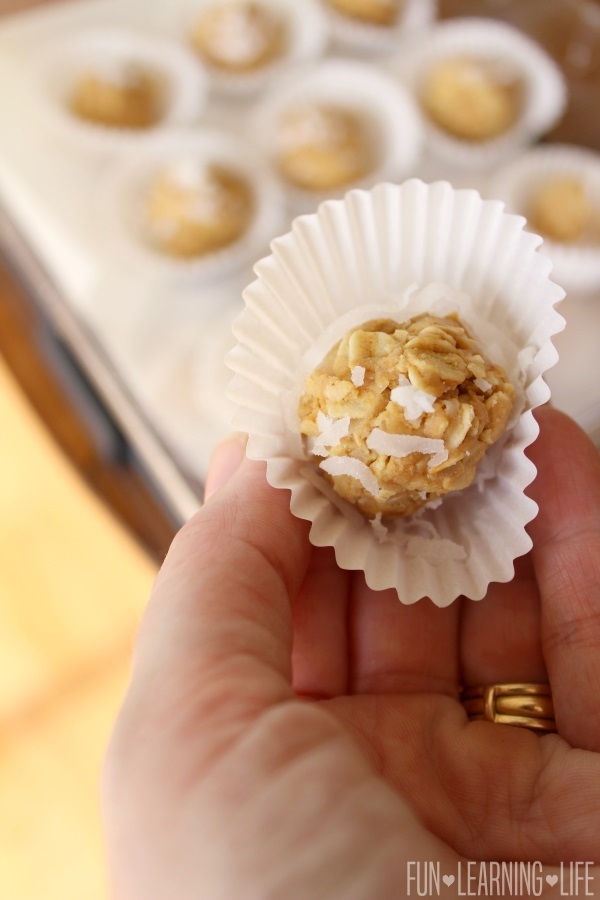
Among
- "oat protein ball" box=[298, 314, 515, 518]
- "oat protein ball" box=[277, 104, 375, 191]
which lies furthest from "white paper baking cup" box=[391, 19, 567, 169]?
"oat protein ball" box=[298, 314, 515, 518]

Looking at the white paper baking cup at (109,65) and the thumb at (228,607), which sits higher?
the white paper baking cup at (109,65)

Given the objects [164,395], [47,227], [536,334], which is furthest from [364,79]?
[536,334]

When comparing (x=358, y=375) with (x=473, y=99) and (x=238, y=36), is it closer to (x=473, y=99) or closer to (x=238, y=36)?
(x=473, y=99)

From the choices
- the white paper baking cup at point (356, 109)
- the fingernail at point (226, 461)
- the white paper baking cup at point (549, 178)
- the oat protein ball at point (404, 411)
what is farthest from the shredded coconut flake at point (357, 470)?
the white paper baking cup at point (356, 109)

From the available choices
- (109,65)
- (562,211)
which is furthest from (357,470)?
(109,65)

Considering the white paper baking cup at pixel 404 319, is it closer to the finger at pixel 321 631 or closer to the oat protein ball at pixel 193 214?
the finger at pixel 321 631

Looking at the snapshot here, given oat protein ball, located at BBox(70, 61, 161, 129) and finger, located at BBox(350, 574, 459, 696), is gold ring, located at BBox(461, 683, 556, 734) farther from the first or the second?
oat protein ball, located at BBox(70, 61, 161, 129)

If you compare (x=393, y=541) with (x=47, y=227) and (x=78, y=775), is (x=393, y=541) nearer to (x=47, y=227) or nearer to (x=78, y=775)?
(x=78, y=775)
